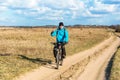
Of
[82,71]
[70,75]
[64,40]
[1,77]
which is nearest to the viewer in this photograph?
[1,77]

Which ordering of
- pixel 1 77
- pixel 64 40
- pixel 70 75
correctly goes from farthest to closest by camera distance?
pixel 64 40, pixel 70 75, pixel 1 77

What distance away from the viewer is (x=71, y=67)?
48.8ft

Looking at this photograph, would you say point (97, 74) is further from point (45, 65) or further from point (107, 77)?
point (45, 65)

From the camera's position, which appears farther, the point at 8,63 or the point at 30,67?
the point at 8,63

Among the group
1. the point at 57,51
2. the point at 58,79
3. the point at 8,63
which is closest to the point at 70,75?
the point at 58,79

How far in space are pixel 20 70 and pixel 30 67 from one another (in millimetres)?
1056

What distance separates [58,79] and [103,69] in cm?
366

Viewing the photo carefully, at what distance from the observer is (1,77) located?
38.4 ft

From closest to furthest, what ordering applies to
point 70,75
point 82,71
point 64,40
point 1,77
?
1. point 1,77
2. point 70,75
3. point 82,71
4. point 64,40

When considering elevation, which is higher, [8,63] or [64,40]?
[64,40]

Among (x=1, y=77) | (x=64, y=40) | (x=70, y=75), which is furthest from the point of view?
(x=64, y=40)

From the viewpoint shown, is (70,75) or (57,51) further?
(57,51)

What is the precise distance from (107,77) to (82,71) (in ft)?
5.20

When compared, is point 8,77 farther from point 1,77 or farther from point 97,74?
point 97,74
